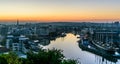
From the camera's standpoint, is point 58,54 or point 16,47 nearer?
point 58,54

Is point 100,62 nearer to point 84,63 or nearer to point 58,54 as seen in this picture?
point 84,63

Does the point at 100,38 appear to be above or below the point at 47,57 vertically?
below

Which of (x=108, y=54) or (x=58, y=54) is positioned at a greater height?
(x=58, y=54)

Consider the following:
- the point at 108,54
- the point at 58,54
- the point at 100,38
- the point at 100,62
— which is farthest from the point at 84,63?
the point at 100,38

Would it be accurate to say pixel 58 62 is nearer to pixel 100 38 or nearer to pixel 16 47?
pixel 16 47

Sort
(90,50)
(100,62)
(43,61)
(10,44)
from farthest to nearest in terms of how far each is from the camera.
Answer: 1. (90,50)
2. (10,44)
3. (100,62)
4. (43,61)

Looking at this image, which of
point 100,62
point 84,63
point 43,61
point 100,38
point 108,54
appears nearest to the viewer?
point 43,61

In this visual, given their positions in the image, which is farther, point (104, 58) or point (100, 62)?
point (104, 58)

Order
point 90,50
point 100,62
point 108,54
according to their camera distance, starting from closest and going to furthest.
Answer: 1. point 100,62
2. point 108,54
3. point 90,50

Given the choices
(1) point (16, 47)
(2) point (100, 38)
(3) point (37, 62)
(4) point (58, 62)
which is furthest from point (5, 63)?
(2) point (100, 38)
